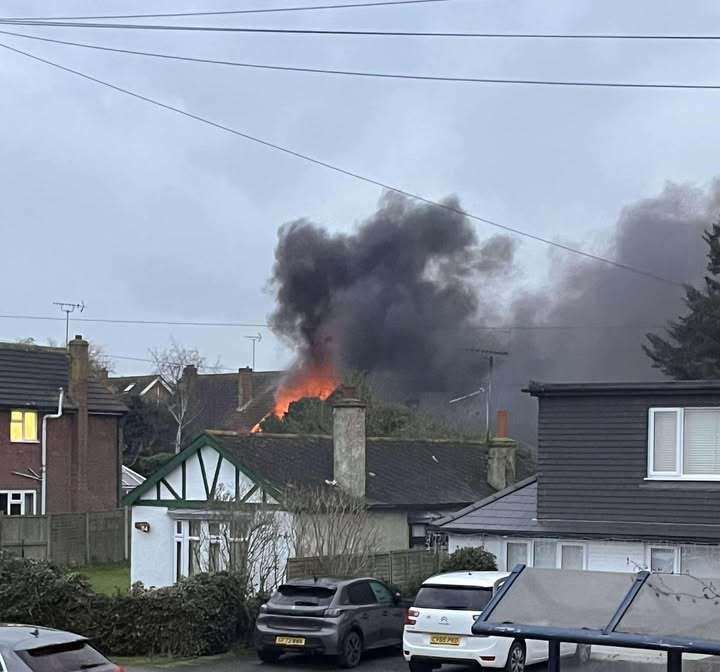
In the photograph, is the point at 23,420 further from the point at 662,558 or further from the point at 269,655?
the point at 662,558

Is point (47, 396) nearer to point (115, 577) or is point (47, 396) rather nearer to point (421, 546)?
point (115, 577)

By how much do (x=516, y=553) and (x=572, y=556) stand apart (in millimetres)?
1307

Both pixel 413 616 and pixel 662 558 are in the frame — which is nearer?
pixel 413 616

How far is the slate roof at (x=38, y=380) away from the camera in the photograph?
132 feet

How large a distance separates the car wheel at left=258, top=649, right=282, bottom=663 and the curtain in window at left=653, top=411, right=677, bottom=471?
7553mm

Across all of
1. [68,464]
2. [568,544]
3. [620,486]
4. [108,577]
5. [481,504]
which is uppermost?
[620,486]

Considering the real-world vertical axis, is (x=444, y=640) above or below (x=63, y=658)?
below

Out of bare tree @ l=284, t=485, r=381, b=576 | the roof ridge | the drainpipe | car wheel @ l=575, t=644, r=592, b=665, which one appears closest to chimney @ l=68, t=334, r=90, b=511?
the drainpipe

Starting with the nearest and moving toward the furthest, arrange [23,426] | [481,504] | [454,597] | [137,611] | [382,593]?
[454,597] → [137,611] → [382,593] → [481,504] → [23,426]

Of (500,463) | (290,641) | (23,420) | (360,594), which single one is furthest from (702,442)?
(23,420)

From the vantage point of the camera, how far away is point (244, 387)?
2803 inches

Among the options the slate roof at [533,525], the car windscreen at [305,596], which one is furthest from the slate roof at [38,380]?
the car windscreen at [305,596]

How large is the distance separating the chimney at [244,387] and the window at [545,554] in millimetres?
47928

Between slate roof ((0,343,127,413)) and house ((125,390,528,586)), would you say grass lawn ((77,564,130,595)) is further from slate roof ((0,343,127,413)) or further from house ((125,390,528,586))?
slate roof ((0,343,127,413))
